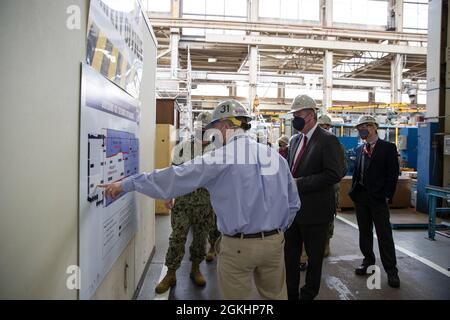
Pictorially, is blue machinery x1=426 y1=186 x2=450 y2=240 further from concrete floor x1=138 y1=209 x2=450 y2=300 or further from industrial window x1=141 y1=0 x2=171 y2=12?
industrial window x1=141 y1=0 x2=171 y2=12

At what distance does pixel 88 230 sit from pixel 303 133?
1921 mm

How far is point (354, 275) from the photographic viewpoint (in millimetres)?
3604

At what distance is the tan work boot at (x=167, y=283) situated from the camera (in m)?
3.15

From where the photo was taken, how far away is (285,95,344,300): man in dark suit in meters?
2.51

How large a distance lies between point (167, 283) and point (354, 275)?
2.17m

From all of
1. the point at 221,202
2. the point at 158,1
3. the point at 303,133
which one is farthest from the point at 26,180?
the point at 158,1

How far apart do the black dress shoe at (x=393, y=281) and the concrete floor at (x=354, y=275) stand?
1.9 inches

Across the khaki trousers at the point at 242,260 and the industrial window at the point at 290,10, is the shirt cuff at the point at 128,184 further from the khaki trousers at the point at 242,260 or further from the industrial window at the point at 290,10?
the industrial window at the point at 290,10

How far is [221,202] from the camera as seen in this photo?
190cm

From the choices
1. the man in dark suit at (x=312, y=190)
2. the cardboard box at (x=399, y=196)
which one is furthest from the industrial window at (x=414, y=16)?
the man in dark suit at (x=312, y=190)

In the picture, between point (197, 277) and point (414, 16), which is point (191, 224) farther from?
point (414, 16)

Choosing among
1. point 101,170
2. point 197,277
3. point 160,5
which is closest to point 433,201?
point 197,277

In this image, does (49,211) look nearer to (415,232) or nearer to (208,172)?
(208,172)
